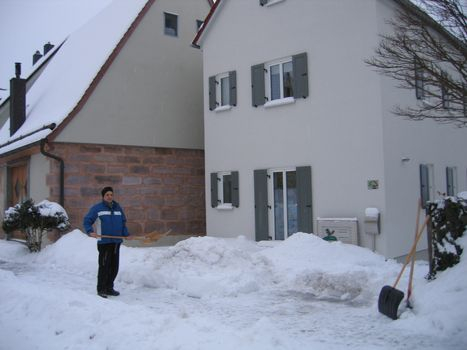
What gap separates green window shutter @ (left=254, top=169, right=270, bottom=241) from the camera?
41.3ft

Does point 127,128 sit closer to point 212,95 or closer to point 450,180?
point 212,95

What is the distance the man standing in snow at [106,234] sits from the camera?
7.91m

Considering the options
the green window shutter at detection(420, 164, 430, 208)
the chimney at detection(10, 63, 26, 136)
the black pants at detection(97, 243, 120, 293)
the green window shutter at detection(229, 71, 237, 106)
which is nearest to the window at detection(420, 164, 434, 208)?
the green window shutter at detection(420, 164, 430, 208)

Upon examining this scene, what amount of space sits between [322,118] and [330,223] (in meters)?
2.38

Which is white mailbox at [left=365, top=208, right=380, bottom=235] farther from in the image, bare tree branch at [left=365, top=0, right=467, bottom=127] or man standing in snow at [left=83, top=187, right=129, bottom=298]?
man standing in snow at [left=83, top=187, right=129, bottom=298]

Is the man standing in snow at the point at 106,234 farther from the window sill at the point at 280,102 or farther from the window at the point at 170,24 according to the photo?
the window at the point at 170,24

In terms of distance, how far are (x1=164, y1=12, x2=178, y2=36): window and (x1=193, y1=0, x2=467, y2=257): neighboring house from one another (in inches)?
72.8

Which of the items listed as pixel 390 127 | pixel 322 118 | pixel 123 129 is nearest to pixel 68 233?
pixel 123 129

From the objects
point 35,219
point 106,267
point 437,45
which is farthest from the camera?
point 35,219

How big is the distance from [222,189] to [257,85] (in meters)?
2.97

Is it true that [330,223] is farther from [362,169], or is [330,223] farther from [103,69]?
[103,69]

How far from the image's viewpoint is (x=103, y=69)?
1448cm

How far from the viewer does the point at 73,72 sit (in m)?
16.5

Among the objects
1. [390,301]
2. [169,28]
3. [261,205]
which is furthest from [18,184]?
[390,301]
